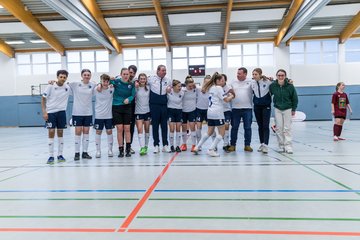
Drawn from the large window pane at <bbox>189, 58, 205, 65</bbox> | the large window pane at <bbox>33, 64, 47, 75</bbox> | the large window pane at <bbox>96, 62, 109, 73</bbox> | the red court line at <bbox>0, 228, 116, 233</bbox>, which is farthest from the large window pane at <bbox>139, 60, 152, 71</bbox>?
the red court line at <bbox>0, 228, 116, 233</bbox>

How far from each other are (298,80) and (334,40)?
424cm

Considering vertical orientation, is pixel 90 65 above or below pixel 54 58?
below

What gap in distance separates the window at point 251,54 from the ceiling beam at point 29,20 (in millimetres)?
14291

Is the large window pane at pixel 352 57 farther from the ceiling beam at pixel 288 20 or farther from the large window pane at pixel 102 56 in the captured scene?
the large window pane at pixel 102 56

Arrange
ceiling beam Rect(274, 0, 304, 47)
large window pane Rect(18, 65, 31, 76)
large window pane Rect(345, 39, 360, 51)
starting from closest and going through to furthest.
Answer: ceiling beam Rect(274, 0, 304, 47) < large window pane Rect(345, 39, 360, 51) < large window pane Rect(18, 65, 31, 76)

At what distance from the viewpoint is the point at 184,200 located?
326 centimetres

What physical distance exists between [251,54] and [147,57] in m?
8.86

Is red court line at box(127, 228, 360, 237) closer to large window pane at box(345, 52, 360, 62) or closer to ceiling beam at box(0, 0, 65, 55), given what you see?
ceiling beam at box(0, 0, 65, 55)

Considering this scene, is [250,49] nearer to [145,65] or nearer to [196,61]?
[196,61]

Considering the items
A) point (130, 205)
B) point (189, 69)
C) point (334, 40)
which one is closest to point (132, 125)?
point (130, 205)

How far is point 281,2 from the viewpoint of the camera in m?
18.8

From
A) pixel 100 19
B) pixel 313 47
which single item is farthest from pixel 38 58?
pixel 313 47

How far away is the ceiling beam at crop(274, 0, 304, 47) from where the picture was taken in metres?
18.8

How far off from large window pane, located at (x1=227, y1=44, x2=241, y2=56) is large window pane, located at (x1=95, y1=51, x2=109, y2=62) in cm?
1070
